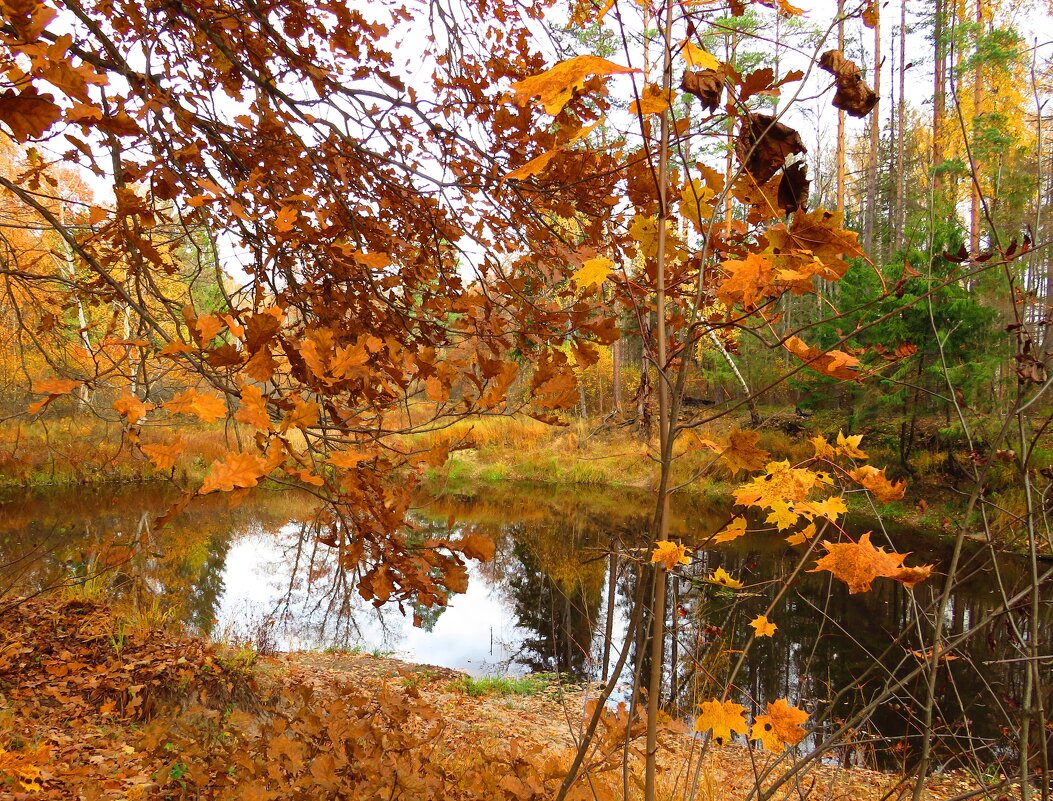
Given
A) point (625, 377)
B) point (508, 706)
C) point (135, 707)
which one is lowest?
point (508, 706)

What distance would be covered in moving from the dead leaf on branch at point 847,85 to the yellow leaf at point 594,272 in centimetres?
34

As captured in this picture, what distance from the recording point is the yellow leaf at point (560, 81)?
2.04 feet

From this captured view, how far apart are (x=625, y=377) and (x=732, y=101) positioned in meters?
19.1

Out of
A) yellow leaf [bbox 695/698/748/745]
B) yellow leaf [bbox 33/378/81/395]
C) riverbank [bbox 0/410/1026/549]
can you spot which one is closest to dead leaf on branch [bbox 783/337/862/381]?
yellow leaf [bbox 695/698/748/745]

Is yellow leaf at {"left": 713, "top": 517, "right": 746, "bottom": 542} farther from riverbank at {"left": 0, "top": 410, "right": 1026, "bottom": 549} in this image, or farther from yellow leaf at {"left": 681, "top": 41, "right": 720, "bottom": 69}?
riverbank at {"left": 0, "top": 410, "right": 1026, "bottom": 549}

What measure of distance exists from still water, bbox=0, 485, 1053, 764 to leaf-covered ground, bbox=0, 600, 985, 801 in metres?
0.48

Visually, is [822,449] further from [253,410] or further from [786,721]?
[253,410]

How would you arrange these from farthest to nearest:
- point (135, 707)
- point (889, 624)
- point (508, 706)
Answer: point (889, 624)
point (508, 706)
point (135, 707)

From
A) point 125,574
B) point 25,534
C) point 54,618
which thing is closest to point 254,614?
point 125,574

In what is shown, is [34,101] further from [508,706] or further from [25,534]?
[25,534]

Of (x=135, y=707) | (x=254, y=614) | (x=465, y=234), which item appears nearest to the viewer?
(x=465, y=234)

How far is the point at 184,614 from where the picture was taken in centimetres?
656

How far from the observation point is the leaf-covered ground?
1.95 metres

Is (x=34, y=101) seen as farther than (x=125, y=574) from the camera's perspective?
No
